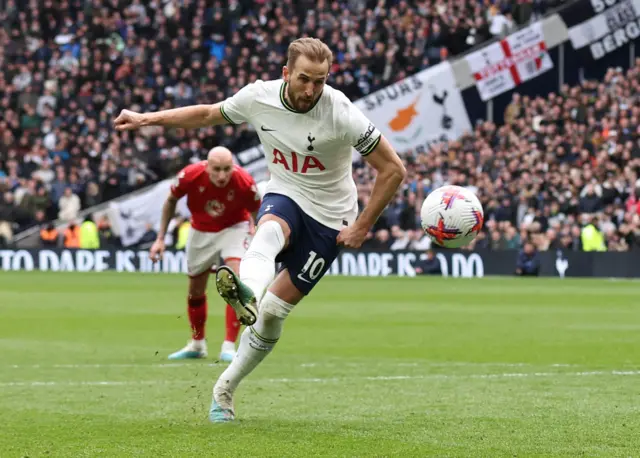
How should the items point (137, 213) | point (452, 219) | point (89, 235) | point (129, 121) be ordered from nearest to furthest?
point (129, 121), point (452, 219), point (89, 235), point (137, 213)

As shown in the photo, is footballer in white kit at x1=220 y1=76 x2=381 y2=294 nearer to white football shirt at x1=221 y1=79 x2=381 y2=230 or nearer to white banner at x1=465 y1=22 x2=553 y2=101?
white football shirt at x1=221 y1=79 x2=381 y2=230

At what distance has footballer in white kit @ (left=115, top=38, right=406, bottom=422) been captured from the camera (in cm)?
770

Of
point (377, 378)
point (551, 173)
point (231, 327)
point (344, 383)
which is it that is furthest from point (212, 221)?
point (551, 173)

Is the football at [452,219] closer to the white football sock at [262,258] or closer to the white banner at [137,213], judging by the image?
the white football sock at [262,258]

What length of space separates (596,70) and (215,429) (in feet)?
96.3

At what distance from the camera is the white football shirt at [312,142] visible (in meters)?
7.75

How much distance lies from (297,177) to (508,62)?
90.6 ft

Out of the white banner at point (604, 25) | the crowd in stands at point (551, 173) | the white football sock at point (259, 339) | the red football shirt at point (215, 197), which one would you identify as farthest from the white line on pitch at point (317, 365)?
the white banner at point (604, 25)

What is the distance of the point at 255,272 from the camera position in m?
7.38

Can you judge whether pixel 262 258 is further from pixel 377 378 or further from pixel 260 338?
pixel 377 378

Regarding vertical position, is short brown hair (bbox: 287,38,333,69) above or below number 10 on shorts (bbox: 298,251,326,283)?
above

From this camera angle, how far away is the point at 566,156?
104ft

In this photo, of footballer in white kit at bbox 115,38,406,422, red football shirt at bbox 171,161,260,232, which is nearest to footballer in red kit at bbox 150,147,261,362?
red football shirt at bbox 171,161,260,232

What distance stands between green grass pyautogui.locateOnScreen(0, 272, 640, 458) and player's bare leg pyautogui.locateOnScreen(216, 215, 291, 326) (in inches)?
30.7
